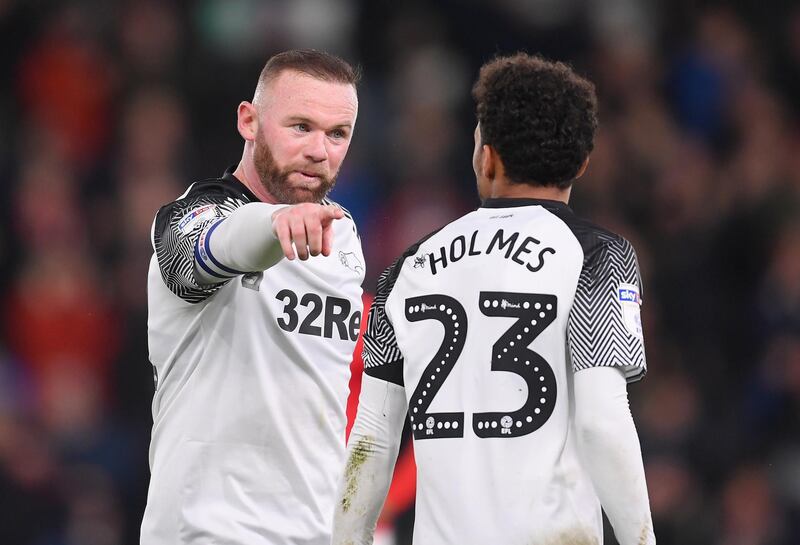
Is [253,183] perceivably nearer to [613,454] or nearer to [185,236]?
Answer: [185,236]

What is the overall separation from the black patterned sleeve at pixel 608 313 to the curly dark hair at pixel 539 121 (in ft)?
0.79

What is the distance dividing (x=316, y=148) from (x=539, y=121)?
1.09m

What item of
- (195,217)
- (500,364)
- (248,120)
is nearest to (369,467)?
(500,364)

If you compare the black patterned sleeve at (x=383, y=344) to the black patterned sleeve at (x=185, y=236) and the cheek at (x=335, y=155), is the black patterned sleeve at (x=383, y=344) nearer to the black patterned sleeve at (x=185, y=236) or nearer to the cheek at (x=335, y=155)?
the black patterned sleeve at (x=185, y=236)

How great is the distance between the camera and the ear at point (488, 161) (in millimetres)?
3064

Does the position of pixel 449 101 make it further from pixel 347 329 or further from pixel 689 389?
pixel 347 329

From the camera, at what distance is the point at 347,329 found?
155 inches

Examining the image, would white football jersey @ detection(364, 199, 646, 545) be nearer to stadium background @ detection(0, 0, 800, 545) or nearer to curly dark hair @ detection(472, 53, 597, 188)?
curly dark hair @ detection(472, 53, 597, 188)

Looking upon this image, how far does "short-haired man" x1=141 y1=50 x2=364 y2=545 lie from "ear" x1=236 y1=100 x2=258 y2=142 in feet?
0.20

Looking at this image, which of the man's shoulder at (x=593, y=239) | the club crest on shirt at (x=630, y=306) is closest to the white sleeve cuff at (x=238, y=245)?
the man's shoulder at (x=593, y=239)

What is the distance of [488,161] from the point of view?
307cm

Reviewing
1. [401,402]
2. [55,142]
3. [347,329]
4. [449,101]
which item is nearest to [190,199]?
[347,329]

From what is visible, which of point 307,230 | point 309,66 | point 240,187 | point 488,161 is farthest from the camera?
point 309,66

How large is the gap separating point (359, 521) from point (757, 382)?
17.4ft
